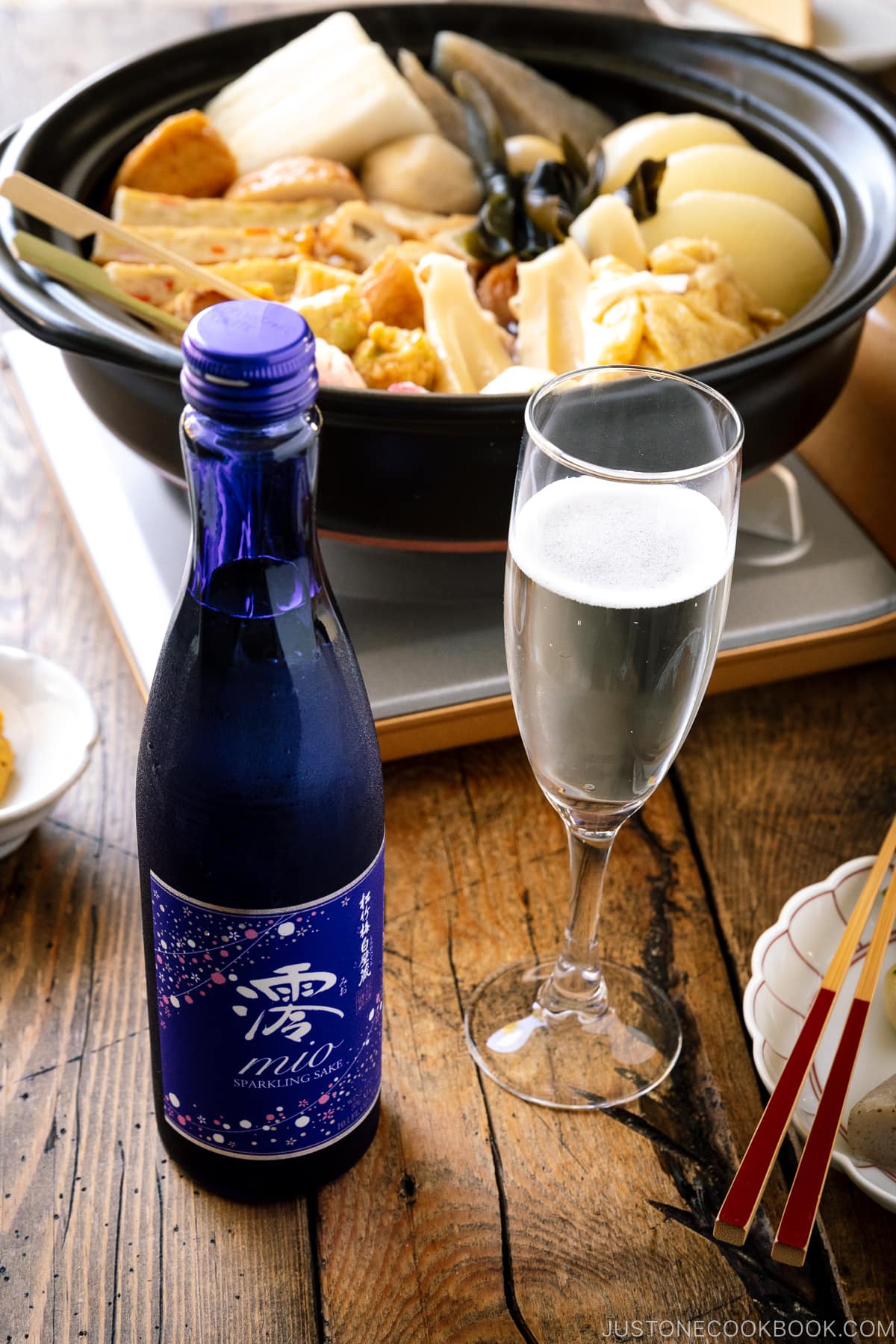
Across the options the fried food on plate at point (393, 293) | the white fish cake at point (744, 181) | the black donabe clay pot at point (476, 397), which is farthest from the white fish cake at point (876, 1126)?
the white fish cake at point (744, 181)

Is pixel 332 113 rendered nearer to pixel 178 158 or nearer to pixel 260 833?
pixel 178 158

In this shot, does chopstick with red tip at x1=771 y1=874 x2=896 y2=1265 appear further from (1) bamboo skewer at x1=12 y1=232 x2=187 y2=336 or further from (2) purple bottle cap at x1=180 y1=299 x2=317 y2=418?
(1) bamboo skewer at x1=12 y1=232 x2=187 y2=336

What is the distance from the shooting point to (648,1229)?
0.69 m

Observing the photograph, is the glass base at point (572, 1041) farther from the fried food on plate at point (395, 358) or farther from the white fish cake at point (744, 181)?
the white fish cake at point (744, 181)

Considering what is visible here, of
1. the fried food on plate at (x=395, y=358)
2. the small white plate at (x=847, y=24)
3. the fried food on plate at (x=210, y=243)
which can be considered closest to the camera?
the fried food on plate at (x=395, y=358)

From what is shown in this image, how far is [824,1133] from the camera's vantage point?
65 cm

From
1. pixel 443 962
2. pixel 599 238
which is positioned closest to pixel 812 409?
pixel 599 238

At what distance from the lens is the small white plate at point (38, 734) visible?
823 mm

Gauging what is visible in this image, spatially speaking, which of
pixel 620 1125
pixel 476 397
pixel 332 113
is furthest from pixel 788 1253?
pixel 332 113

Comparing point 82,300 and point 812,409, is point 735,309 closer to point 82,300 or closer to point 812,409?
point 812,409

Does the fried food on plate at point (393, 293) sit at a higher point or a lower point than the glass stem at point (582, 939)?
higher

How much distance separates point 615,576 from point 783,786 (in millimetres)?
440

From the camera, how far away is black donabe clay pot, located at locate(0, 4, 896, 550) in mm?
830

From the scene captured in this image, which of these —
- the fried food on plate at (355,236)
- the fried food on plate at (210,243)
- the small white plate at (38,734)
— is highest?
the fried food on plate at (210,243)
